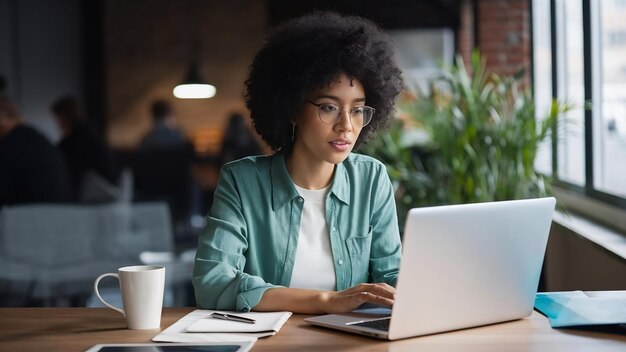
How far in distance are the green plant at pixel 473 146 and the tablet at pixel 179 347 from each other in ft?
10.1

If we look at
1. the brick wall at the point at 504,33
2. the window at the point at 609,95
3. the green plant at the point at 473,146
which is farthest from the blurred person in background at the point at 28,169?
the brick wall at the point at 504,33

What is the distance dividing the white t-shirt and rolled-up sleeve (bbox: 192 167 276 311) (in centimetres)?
14

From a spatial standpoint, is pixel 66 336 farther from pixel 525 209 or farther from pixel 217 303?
pixel 525 209

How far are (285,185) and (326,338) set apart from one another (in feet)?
2.03

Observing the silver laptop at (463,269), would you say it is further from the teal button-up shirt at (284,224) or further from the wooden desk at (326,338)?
the teal button-up shirt at (284,224)

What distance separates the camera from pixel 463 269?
5.85 feet

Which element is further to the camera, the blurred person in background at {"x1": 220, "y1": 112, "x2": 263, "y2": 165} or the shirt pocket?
the blurred person in background at {"x1": 220, "y1": 112, "x2": 263, "y2": 165}

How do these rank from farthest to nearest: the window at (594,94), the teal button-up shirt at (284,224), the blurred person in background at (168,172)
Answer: the blurred person in background at (168,172), the window at (594,94), the teal button-up shirt at (284,224)

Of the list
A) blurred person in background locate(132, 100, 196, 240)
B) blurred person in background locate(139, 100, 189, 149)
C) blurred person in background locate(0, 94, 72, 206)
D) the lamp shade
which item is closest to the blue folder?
blurred person in background locate(0, 94, 72, 206)

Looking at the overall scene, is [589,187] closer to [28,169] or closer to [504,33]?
[504,33]

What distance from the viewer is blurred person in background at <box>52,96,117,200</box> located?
6.99 meters

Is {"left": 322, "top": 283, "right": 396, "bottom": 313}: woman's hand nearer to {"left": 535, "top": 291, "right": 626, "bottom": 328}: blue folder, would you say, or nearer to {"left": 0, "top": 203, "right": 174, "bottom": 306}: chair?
{"left": 535, "top": 291, "right": 626, "bottom": 328}: blue folder

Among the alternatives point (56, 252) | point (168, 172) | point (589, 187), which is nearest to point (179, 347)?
point (589, 187)

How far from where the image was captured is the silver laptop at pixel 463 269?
1698mm
